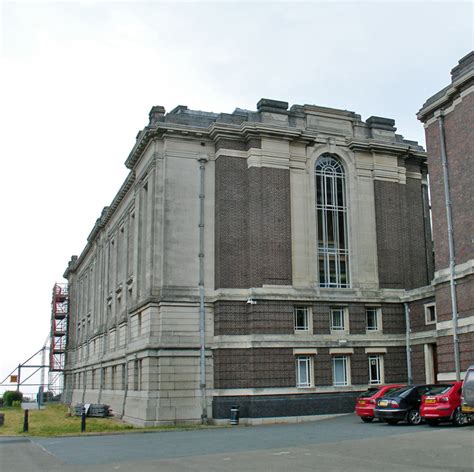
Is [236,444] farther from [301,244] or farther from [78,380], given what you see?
[78,380]

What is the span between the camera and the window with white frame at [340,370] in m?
33.1

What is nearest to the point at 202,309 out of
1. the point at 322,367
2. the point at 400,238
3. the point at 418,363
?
the point at 322,367

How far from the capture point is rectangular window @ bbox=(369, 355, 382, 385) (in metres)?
33.9

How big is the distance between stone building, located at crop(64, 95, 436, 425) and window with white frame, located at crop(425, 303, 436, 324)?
166mm

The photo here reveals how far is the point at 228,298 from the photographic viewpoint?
3228 centimetres

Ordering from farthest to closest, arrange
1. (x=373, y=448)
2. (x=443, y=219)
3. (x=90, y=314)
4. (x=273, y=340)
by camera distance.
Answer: (x=90, y=314), (x=273, y=340), (x=443, y=219), (x=373, y=448)

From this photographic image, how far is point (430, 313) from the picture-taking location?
3269 cm

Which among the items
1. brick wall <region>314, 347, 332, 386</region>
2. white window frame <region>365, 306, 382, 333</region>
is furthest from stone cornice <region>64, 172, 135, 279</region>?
white window frame <region>365, 306, 382, 333</region>

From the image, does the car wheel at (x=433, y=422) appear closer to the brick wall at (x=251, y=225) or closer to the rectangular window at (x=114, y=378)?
the brick wall at (x=251, y=225)

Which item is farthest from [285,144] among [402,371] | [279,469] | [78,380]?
[78,380]

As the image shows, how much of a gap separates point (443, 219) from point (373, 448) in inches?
586

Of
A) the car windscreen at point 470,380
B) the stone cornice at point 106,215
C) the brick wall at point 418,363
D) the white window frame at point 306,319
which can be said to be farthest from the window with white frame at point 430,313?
the stone cornice at point 106,215

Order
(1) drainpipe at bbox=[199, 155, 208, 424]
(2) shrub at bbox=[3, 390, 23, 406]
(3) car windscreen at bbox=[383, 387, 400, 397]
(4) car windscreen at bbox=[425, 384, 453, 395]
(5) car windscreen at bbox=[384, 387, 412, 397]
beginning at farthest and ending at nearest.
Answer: (2) shrub at bbox=[3, 390, 23, 406] → (1) drainpipe at bbox=[199, 155, 208, 424] → (3) car windscreen at bbox=[383, 387, 400, 397] → (5) car windscreen at bbox=[384, 387, 412, 397] → (4) car windscreen at bbox=[425, 384, 453, 395]

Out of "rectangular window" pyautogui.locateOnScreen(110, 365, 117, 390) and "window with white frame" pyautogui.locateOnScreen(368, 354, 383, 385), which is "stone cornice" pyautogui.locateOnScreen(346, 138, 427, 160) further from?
"rectangular window" pyautogui.locateOnScreen(110, 365, 117, 390)
